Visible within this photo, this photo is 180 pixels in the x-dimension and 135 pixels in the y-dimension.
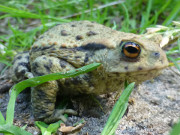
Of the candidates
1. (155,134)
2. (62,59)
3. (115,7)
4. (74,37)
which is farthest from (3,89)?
(115,7)

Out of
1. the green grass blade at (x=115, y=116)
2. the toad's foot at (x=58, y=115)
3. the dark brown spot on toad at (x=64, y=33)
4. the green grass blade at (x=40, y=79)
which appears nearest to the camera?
the green grass blade at (x=115, y=116)

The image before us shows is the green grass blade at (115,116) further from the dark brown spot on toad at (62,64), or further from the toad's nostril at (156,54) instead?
the dark brown spot on toad at (62,64)

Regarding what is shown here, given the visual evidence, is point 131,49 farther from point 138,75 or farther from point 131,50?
point 138,75

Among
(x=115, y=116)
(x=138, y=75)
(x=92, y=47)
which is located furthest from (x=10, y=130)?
(x=138, y=75)

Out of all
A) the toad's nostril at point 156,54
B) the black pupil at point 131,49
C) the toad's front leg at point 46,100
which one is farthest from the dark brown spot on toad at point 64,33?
the toad's nostril at point 156,54

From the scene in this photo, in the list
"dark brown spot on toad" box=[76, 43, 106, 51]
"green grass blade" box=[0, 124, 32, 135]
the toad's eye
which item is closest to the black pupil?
the toad's eye

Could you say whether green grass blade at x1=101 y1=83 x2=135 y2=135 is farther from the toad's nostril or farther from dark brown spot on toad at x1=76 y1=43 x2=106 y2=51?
dark brown spot on toad at x1=76 y1=43 x2=106 y2=51
